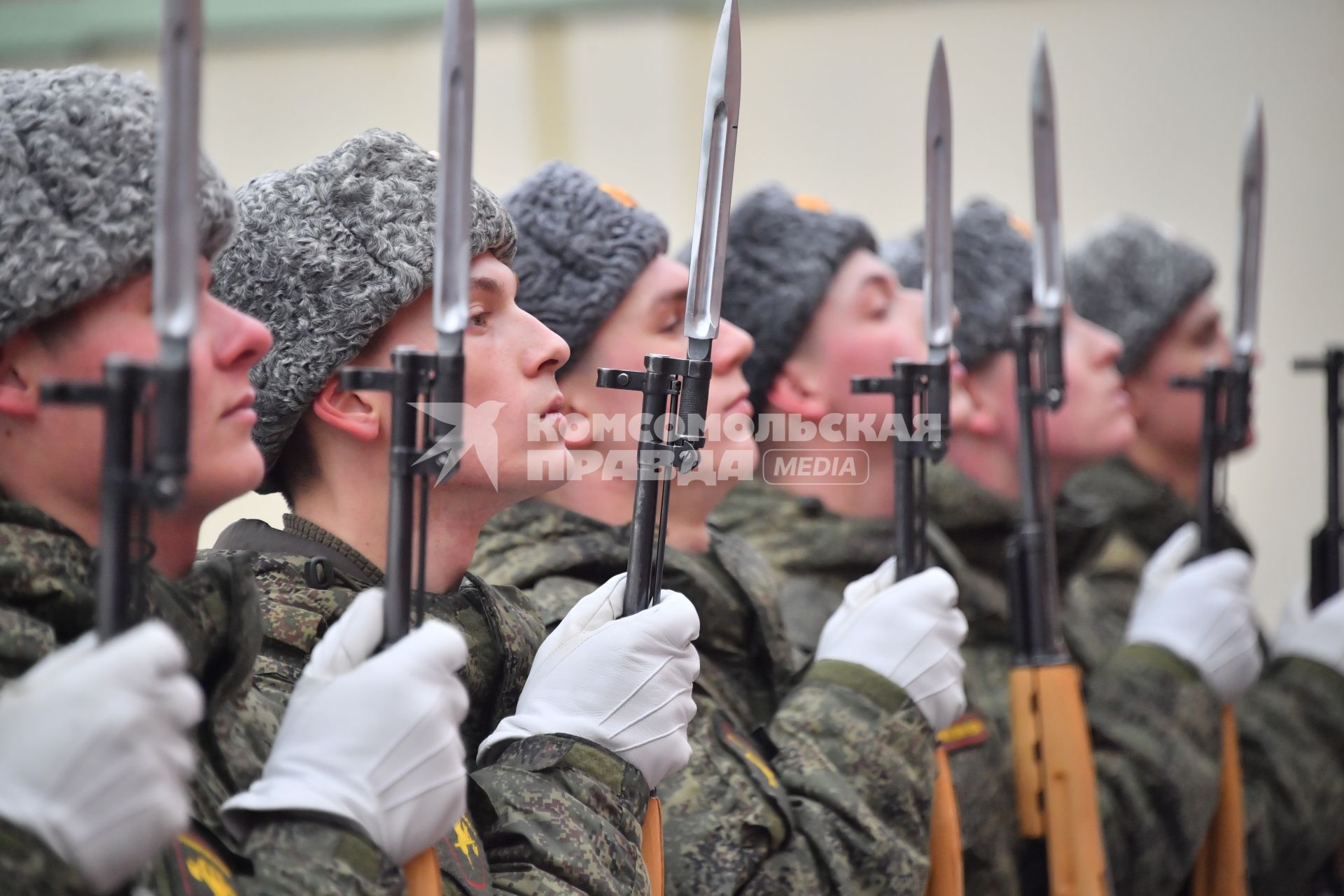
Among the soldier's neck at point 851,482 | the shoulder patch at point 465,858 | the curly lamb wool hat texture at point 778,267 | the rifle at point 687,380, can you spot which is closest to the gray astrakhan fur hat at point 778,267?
the curly lamb wool hat texture at point 778,267

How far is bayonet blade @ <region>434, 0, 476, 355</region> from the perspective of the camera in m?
1.31

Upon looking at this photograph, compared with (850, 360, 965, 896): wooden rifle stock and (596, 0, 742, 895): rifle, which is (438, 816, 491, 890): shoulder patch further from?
(850, 360, 965, 896): wooden rifle stock

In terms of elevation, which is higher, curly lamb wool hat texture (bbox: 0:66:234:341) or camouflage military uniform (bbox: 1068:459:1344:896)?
curly lamb wool hat texture (bbox: 0:66:234:341)

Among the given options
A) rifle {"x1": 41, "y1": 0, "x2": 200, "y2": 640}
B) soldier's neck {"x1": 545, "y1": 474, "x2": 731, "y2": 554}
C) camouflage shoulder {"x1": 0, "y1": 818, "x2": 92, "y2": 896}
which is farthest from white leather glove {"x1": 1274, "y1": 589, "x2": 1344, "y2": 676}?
camouflage shoulder {"x1": 0, "y1": 818, "x2": 92, "y2": 896}

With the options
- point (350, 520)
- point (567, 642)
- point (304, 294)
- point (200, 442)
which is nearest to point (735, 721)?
point (567, 642)

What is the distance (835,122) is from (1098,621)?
2014 millimetres

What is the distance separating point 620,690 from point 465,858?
0.21 meters

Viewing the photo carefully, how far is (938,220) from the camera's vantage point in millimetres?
2051

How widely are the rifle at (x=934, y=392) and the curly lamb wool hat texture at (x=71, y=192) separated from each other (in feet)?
3.21

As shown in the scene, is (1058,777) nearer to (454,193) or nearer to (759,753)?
(759,753)

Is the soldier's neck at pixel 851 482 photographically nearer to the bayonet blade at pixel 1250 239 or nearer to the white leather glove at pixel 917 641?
the white leather glove at pixel 917 641

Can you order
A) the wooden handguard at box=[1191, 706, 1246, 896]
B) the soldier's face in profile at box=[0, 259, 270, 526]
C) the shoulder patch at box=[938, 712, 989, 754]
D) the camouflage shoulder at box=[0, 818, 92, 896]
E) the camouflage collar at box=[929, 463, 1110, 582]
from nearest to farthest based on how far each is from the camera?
the camouflage shoulder at box=[0, 818, 92, 896], the soldier's face in profile at box=[0, 259, 270, 526], the shoulder patch at box=[938, 712, 989, 754], the wooden handguard at box=[1191, 706, 1246, 896], the camouflage collar at box=[929, 463, 1110, 582]

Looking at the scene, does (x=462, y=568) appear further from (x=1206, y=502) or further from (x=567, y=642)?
(x=1206, y=502)

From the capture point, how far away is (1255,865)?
2857 mm
